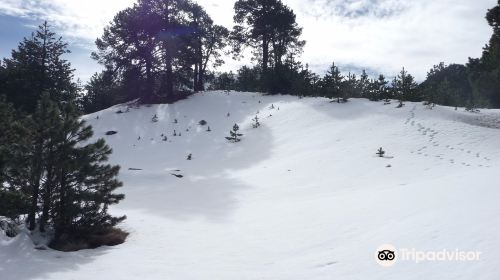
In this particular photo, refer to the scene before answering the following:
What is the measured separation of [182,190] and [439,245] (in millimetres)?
10389

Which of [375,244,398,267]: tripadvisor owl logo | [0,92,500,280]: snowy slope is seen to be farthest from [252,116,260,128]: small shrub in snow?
[375,244,398,267]: tripadvisor owl logo

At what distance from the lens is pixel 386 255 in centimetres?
552

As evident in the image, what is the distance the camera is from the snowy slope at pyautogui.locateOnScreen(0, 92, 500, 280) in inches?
236

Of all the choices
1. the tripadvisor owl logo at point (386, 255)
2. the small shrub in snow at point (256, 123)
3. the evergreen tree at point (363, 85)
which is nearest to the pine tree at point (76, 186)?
the tripadvisor owl logo at point (386, 255)

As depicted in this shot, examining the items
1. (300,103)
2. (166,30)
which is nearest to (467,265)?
Answer: (300,103)

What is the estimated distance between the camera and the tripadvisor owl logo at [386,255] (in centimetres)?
530

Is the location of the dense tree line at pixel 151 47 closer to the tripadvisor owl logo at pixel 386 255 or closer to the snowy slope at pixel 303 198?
the snowy slope at pixel 303 198

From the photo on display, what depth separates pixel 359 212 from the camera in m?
8.52

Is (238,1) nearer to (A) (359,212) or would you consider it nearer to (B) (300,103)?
(B) (300,103)

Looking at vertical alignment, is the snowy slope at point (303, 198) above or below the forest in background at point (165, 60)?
below

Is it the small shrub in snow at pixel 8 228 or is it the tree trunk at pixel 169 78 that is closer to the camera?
the small shrub in snow at pixel 8 228
